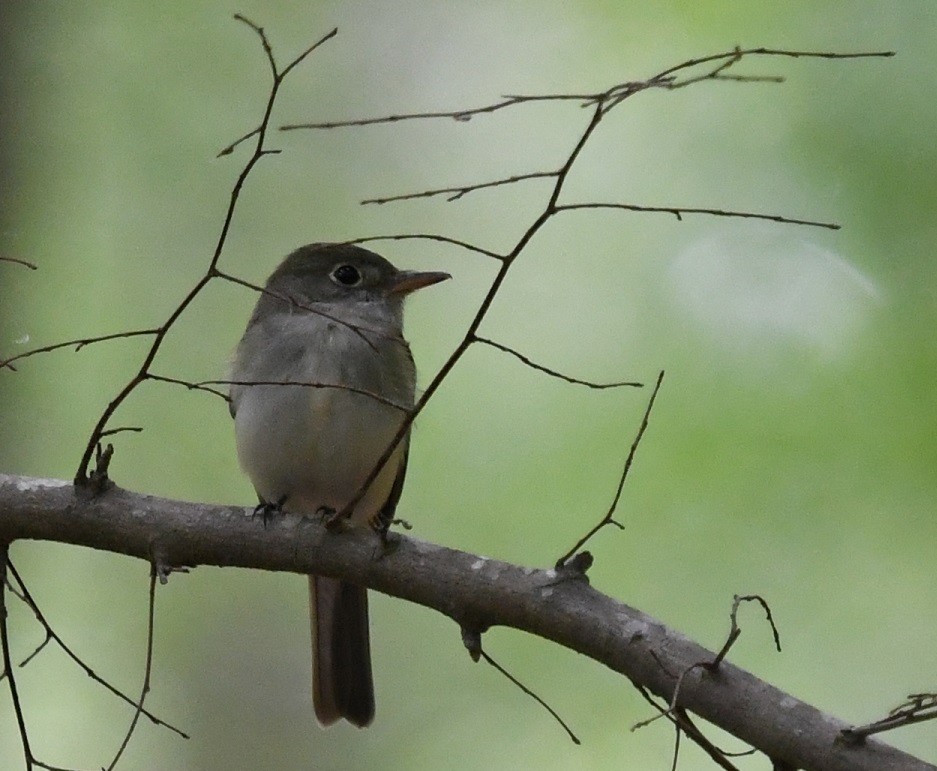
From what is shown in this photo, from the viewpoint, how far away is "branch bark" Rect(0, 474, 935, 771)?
8.14 ft

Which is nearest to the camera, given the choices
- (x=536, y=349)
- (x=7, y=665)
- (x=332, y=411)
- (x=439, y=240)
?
(x=439, y=240)

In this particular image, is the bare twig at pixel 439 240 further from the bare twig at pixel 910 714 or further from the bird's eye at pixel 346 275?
the bird's eye at pixel 346 275

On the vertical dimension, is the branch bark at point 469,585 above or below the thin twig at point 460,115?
below

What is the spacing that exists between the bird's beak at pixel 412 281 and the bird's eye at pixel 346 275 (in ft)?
0.44

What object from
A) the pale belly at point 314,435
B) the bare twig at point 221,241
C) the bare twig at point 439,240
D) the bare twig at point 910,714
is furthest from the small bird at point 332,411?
the bare twig at point 910,714

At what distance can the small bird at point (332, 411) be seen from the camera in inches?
157

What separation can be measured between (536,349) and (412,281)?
40.0 inches

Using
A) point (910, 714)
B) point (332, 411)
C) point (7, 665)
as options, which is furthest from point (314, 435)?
point (910, 714)

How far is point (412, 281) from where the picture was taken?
4512 millimetres

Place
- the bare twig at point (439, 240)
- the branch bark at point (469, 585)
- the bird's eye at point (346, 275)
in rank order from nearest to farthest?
1. the bare twig at point (439, 240)
2. the branch bark at point (469, 585)
3. the bird's eye at point (346, 275)

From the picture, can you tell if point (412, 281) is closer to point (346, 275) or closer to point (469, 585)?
point (346, 275)

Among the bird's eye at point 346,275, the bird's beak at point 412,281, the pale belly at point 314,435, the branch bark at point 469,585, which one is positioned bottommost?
the branch bark at point 469,585

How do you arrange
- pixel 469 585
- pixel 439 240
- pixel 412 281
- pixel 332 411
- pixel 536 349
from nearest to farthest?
pixel 439 240, pixel 469 585, pixel 332 411, pixel 412 281, pixel 536 349

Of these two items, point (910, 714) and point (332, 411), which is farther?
point (332, 411)
